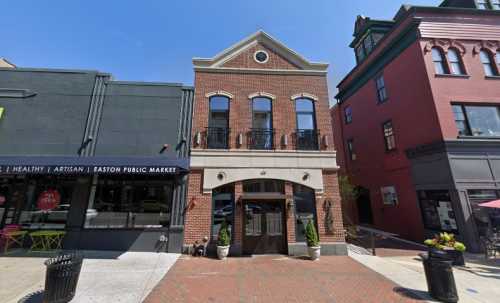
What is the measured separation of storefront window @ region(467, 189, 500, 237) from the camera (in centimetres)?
986

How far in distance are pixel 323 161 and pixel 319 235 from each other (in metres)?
3.51

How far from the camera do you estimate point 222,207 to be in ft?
32.2

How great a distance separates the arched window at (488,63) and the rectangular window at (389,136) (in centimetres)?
558

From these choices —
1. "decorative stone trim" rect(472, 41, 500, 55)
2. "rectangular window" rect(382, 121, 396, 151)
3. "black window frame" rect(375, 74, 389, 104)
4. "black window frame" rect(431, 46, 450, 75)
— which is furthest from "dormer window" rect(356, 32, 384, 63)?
"rectangular window" rect(382, 121, 396, 151)

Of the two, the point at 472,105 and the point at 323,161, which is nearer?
the point at 323,161

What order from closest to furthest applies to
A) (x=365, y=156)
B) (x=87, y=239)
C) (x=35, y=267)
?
(x=35, y=267) → (x=87, y=239) → (x=365, y=156)

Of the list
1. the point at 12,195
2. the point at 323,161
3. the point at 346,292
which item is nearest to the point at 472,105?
the point at 323,161

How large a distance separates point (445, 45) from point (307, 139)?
1047 cm

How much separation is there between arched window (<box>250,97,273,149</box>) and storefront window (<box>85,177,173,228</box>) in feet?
15.4

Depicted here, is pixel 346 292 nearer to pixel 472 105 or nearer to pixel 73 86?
pixel 472 105

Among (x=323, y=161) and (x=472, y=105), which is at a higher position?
(x=472, y=105)

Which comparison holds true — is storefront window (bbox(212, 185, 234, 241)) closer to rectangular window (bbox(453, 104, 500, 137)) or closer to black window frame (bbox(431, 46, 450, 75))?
rectangular window (bbox(453, 104, 500, 137))

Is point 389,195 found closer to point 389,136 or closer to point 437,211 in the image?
point 437,211

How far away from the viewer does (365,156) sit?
16.8 metres
